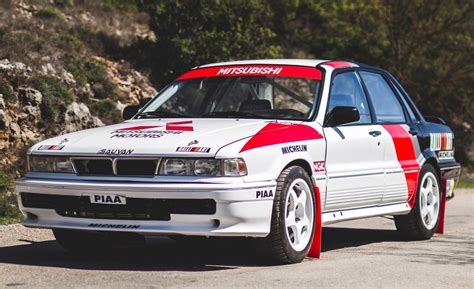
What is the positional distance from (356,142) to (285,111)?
729 mm

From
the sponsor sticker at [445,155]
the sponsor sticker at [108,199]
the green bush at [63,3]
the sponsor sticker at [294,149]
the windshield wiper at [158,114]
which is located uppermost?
the green bush at [63,3]

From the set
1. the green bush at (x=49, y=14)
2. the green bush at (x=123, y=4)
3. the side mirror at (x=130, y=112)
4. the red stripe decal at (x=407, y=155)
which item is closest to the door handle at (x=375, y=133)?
the red stripe decal at (x=407, y=155)

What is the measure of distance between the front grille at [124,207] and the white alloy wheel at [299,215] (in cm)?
82

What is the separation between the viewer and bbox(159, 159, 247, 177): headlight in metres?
6.86

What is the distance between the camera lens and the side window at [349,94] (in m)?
8.64

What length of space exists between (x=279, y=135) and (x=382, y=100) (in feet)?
8.05

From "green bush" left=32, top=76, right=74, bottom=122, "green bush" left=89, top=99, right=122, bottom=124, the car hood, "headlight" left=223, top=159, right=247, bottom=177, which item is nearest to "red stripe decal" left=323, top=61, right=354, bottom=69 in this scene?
the car hood

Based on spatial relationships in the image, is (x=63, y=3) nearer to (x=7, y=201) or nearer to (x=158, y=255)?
(x=7, y=201)

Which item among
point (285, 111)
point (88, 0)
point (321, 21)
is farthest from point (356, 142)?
point (321, 21)

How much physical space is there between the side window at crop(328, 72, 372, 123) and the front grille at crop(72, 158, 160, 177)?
209cm

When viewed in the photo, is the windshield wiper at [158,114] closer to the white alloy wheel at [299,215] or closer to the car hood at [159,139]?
the car hood at [159,139]

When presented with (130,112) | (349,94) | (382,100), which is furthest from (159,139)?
(382,100)

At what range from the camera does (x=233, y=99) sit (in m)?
8.57

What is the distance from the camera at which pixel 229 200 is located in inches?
267
